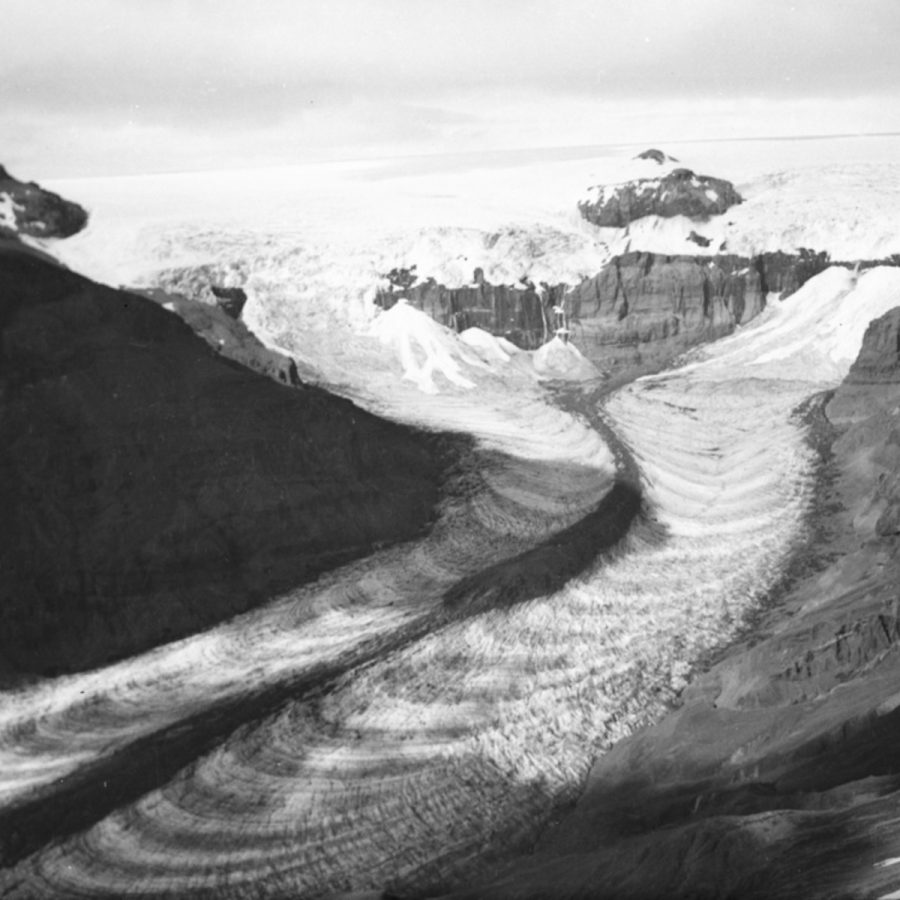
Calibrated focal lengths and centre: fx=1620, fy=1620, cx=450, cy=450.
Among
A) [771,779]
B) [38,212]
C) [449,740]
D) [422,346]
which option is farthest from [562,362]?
[771,779]

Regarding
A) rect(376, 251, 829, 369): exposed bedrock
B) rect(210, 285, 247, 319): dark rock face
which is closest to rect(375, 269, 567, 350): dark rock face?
rect(376, 251, 829, 369): exposed bedrock

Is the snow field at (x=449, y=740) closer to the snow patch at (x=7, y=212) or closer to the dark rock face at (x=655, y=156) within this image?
the snow patch at (x=7, y=212)

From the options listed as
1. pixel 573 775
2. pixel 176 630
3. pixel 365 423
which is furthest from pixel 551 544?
pixel 573 775

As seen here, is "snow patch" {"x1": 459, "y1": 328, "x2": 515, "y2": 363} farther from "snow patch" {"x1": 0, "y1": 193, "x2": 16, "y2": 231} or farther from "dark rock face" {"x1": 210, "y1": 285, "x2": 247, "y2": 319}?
"snow patch" {"x1": 0, "y1": 193, "x2": 16, "y2": 231}

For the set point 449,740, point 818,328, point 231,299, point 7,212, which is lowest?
point 449,740

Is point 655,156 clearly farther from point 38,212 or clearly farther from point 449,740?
point 449,740

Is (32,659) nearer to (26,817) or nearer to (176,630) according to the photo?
(176,630)
